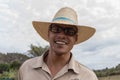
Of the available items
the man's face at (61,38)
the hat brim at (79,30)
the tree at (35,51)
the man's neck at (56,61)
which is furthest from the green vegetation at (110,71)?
the man's face at (61,38)

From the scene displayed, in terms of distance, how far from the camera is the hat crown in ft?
12.2

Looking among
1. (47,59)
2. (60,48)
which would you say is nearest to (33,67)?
(47,59)

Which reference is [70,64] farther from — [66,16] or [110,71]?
[110,71]

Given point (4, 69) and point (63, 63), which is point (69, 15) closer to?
point (63, 63)

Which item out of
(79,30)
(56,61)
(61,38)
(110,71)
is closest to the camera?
(61,38)

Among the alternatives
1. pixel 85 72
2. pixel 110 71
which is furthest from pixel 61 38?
pixel 110 71

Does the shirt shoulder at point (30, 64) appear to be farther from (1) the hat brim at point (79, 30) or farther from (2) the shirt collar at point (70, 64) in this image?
(1) the hat brim at point (79, 30)

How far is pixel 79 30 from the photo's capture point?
3893mm

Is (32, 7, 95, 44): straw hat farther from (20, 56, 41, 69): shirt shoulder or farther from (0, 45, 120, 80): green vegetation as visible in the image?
(0, 45, 120, 80): green vegetation

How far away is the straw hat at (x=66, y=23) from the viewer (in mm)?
3742

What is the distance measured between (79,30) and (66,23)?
28cm

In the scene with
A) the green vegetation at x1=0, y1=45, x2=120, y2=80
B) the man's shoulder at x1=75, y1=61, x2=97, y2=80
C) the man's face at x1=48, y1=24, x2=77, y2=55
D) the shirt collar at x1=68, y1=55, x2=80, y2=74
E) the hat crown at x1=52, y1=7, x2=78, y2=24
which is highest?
the hat crown at x1=52, y1=7, x2=78, y2=24

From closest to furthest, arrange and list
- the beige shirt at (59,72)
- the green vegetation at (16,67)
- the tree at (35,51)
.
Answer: the beige shirt at (59,72), the green vegetation at (16,67), the tree at (35,51)

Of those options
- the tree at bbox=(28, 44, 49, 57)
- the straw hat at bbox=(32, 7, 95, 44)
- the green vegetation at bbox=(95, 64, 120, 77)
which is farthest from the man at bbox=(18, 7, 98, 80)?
the tree at bbox=(28, 44, 49, 57)
